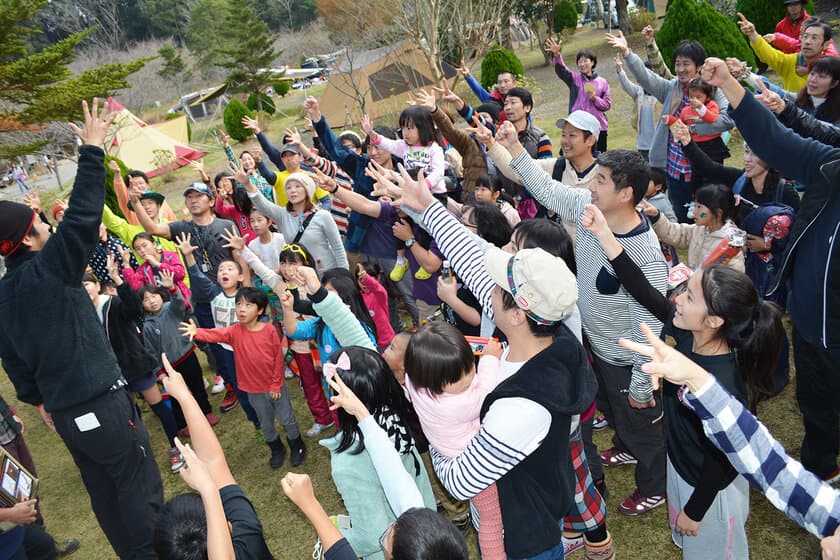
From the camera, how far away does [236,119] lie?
23.2m

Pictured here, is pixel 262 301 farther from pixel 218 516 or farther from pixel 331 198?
pixel 218 516

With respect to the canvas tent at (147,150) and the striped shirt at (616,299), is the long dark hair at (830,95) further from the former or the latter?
the canvas tent at (147,150)

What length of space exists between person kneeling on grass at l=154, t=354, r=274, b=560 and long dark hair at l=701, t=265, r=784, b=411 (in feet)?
6.64

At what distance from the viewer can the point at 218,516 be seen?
1787 millimetres

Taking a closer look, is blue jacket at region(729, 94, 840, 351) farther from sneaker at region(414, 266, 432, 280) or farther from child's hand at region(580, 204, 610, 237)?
sneaker at region(414, 266, 432, 280)

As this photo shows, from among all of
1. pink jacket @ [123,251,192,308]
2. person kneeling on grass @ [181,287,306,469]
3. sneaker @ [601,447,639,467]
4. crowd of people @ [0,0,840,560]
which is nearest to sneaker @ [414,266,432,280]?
crowd of people @ [0,0,840,560]

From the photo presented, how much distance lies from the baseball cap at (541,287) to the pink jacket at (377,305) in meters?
2.32

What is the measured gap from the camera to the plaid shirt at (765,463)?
5.39 feet

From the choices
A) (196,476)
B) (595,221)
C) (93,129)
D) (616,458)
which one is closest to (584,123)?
(595,221)

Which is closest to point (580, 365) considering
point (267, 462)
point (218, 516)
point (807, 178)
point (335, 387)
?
point (335, 387)

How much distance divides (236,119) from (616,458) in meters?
22.8

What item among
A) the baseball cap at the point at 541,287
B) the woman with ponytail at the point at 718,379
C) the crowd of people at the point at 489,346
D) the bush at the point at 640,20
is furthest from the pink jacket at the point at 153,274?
the bush at the point at 640,20

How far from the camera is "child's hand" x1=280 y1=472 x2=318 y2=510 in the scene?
1770mm

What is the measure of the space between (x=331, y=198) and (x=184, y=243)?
1805 mm
